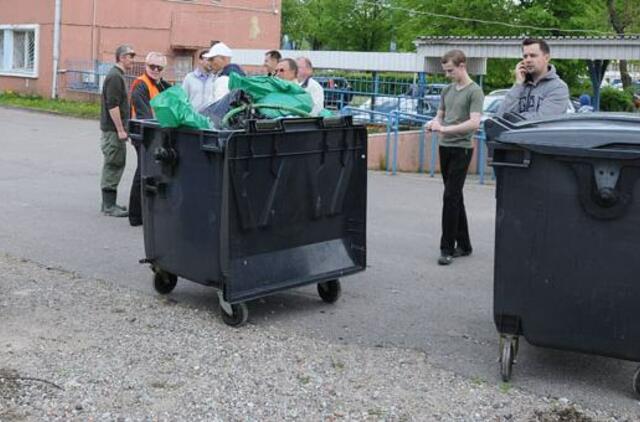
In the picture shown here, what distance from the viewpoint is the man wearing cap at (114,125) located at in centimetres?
938

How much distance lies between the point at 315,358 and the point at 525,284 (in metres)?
1.25

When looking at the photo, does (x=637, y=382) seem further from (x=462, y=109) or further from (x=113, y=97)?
(x=113, y=97)

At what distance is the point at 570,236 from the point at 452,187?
2879 millimetres

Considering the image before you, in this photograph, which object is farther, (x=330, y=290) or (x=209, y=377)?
(x=330, y=290)

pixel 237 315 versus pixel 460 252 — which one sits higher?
pixel 460 252

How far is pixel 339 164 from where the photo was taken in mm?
6199

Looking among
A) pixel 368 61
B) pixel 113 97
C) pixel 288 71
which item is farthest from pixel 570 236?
pixel 368 61

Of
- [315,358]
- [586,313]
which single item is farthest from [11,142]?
[586,313]

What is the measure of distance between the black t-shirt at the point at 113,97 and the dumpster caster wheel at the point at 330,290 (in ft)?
12.9

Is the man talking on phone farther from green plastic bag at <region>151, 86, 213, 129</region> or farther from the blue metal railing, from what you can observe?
the blue metal railing

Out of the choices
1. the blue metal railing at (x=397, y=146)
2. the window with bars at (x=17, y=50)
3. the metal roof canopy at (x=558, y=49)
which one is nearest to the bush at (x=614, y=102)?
the metal roof canopy at (x=558, y=49)

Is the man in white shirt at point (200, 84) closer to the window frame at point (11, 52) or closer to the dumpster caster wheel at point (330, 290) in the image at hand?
the dumpster caster wheel at point (330, 290)

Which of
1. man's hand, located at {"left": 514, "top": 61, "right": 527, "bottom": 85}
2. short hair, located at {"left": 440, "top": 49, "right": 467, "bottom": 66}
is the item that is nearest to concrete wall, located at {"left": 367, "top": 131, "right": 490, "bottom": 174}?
short hair, located at {"left": 440, "top": 49, "right": 467, "bottom": 66}

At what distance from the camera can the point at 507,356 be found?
4859mm
